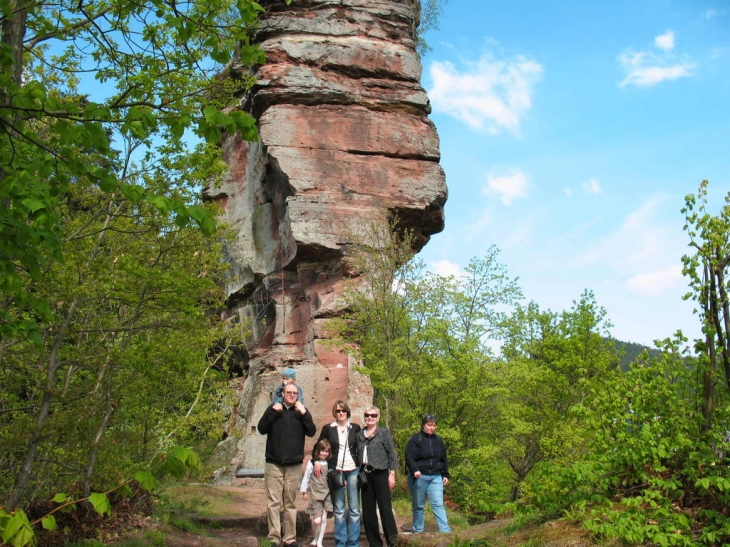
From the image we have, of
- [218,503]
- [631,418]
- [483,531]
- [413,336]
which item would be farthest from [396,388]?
[631,418]

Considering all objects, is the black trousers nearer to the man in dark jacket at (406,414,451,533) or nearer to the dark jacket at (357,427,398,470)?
the dark jacket at (357,427,398,470)

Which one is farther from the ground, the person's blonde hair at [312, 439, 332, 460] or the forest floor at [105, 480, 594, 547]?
the person's blonde hair at [312, 439, 332, 460]

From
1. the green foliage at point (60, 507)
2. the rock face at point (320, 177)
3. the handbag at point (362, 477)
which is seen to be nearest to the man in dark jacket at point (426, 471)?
the handbag at point (362, 477)

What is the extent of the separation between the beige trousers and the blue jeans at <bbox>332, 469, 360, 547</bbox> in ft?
1.60

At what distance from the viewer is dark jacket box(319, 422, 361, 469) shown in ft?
26.7

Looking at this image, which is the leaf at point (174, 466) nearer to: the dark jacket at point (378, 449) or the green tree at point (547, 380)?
the dark jacket at point (378, 449)

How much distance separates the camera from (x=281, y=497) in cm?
812

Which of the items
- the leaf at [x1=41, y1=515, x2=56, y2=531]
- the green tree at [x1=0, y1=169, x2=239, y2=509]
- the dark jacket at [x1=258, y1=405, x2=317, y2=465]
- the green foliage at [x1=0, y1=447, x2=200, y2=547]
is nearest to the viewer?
the green foliage at [x1=0, y1=447, x2=200, y2=547]

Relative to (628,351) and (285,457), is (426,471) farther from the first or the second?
(628,351)

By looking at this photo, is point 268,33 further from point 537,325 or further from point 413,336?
point 537,325

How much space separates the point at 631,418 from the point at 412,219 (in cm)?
1213

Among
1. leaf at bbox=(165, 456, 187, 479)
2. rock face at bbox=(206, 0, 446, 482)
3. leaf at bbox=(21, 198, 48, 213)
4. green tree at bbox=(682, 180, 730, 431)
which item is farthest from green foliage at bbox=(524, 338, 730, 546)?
rock face at bbox=(206, 0, 446, 482)

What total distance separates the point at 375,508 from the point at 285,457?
1.22m

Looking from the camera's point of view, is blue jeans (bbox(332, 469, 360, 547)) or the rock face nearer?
blue jeans (bbox(332, 469, 360, 547))
